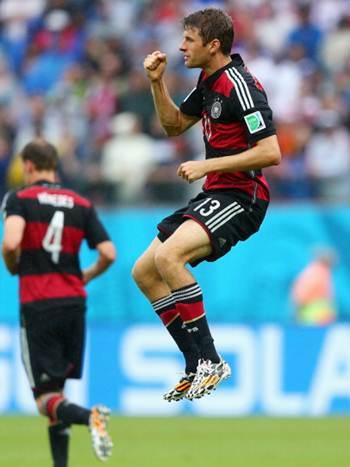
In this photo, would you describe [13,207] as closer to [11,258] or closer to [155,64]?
[11,258]

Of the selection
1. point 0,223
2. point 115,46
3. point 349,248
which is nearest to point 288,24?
point 115,46

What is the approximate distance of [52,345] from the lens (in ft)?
34.5

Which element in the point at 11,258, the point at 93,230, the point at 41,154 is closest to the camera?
the point at 11,258

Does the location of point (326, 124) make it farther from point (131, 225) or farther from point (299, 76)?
point (131, 225)

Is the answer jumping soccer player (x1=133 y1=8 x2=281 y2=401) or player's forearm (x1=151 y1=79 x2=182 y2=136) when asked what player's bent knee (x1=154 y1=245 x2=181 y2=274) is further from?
player's forearm (x1=151 y1=79 x2=182 y2=136)

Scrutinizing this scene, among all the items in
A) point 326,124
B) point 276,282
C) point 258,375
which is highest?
point 326,124

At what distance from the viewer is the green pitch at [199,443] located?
1124 cm

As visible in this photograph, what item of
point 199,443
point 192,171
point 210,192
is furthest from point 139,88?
point 192,171

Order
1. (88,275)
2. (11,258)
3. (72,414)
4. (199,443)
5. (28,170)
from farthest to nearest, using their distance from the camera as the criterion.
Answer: (199,443)
(88,275)
(28,170)
(11,258)
(72,414)

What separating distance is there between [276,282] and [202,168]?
8.01 m

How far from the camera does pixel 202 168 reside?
27.5ft

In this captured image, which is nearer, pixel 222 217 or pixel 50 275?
pixel 222 217

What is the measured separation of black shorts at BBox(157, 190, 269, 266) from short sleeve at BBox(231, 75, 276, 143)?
455 mm

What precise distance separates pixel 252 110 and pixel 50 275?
265cm
